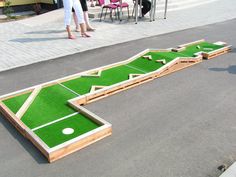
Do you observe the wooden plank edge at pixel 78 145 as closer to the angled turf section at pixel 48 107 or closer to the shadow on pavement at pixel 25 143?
the shadow on pavement at pixel 25 143

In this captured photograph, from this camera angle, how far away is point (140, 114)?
5109mm

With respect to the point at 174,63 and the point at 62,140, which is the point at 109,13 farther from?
the point at 62,140

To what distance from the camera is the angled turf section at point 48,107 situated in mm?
4648

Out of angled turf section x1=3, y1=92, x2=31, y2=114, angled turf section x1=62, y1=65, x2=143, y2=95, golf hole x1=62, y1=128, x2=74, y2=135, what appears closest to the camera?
golf hole x1=62, y1=128, x2=74, y2=135

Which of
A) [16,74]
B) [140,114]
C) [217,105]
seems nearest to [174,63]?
[217,105]

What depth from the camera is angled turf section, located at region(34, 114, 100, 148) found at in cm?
409

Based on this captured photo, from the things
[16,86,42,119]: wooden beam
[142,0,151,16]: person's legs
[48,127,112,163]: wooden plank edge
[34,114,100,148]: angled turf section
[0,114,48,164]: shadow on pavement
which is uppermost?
[142,0,151,16]: person's legs

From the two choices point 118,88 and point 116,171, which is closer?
point 116,171

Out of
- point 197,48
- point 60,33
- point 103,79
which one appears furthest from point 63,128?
point 60,33

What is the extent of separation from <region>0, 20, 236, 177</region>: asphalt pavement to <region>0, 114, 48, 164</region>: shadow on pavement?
0.05 feet

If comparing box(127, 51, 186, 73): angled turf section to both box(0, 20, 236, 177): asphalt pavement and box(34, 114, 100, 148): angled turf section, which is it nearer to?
box(0, 20, 236, 177): asphalt pavement

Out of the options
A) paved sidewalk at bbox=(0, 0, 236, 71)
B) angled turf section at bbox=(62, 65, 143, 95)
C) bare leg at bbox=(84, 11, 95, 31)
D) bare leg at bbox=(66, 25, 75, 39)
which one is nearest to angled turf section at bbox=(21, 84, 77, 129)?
angled turf section at bbox=(62, 65, 143, 95)

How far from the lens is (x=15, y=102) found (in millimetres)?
5242

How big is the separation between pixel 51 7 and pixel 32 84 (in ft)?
33.0
